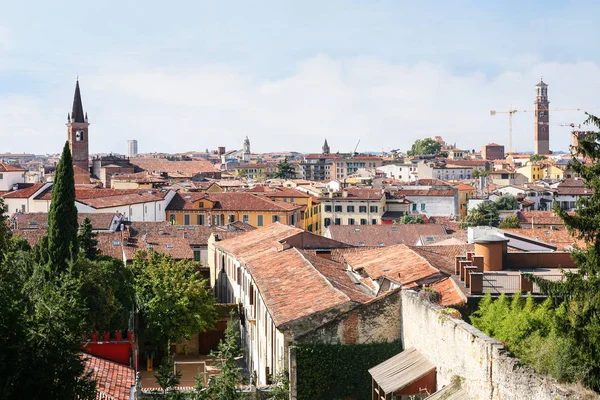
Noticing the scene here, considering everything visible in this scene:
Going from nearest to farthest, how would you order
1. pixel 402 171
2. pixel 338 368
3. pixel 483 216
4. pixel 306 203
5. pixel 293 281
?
1. pixel 338 368
2. pixel 293 281
3. pixel 483 216
4. pixel 306 203
5. pixel 402 171

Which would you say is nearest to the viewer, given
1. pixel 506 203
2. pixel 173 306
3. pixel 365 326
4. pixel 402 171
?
pixel 365 326

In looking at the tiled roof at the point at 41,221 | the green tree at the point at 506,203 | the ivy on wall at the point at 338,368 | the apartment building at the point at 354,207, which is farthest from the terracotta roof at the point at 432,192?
the ivy on wall at the point at 338,368

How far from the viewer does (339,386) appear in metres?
19.9

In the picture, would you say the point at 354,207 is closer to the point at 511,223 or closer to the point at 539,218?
the point at 539,218

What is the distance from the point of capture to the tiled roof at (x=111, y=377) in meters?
19.2

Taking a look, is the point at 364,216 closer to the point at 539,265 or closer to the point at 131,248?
the point at 131,248

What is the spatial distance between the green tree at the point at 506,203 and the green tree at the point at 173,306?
5550cm

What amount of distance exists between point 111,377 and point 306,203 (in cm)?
5953

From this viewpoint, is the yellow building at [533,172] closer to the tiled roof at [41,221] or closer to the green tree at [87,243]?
the tiled roof at [41,221]

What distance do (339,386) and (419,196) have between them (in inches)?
2648

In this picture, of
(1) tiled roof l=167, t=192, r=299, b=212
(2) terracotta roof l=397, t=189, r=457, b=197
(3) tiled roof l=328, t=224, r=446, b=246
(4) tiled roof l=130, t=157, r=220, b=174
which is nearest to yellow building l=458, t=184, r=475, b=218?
(2) terracotta roof l=397, t=189, r=457, b=197

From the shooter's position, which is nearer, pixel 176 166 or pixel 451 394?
pixel 451 394

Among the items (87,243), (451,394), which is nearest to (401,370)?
(451,394)

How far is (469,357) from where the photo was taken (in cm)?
1503
